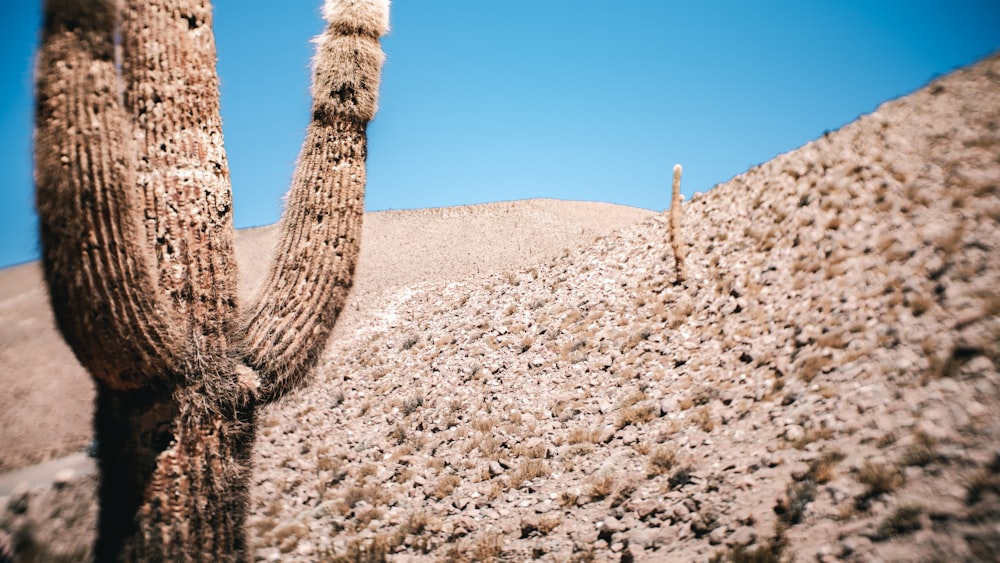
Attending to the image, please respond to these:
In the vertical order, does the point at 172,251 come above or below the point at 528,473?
above

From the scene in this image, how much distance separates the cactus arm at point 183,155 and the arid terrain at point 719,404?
1633 millimetres

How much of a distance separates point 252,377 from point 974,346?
6576 mm

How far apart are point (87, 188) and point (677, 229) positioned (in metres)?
10.1

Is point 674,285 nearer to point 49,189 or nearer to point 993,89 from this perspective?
point 993,89

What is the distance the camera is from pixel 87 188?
3369mm

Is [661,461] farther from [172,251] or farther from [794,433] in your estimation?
[172,251]

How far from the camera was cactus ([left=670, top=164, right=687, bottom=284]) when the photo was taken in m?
10.8

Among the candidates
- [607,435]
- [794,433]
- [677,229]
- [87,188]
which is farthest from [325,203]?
[677,229]

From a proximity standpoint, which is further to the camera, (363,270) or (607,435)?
(363,270)

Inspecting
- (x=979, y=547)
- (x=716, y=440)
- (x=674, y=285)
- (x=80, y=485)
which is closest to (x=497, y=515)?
(x=716, y=440)

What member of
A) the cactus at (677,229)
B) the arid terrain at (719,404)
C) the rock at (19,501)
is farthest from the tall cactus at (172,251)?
the cactus at (677,229)

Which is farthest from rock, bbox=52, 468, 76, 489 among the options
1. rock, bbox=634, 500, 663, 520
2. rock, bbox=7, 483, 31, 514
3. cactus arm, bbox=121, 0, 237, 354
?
rock, bbox=634, 500, 663, 520

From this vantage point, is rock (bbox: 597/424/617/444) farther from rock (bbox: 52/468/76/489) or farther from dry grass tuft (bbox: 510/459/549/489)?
rock (bbox: 52/468/76/489)

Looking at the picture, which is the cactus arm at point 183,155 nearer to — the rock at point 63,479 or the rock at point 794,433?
the rock at point 794,433
